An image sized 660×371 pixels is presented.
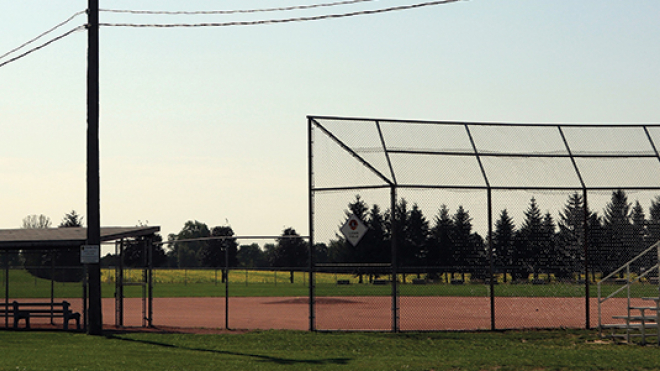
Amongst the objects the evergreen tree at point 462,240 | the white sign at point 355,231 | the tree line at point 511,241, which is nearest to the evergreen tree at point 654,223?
the tree line at point 511,241

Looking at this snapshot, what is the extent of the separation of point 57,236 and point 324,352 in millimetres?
9827

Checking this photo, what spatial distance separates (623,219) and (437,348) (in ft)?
21.9

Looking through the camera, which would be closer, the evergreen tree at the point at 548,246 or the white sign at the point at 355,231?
the white sign at the point at 355,231

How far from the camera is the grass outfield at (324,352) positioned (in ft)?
38.7

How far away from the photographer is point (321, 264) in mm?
16609

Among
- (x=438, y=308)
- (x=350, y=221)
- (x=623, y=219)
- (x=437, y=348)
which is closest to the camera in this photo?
(x=437, y=348)

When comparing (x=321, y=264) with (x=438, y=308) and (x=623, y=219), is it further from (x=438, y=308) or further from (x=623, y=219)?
(x=438, y=308)

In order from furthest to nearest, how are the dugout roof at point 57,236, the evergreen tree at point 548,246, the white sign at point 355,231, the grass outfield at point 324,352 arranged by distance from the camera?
1. the dugout roof at point 57,236
2. the evergreen tree at point 548,246
3. the white sign at point 355,231
4. the grass outfield at point 324,352

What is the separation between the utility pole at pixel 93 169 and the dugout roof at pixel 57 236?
4.10 feet

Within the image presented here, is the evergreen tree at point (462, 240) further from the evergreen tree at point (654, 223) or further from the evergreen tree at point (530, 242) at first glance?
the evergreen tree at point (654, 223)

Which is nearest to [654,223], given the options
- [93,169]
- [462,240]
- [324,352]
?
[462,240]

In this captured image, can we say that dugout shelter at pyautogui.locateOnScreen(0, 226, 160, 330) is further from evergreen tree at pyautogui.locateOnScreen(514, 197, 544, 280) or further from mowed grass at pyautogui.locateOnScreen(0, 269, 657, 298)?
evergreen tree at pyautogui.locateOnScreen(514, 197, 544, 280)

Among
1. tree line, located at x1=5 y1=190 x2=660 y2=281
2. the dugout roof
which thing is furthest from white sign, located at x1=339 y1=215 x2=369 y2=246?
the dugout roof

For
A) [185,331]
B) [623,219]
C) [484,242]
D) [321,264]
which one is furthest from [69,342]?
[623,219]
